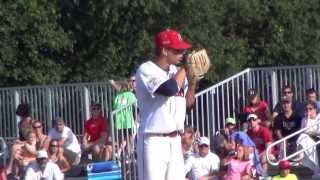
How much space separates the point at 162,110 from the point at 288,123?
7.95 m

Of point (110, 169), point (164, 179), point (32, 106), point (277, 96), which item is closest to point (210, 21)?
point (32, 106)

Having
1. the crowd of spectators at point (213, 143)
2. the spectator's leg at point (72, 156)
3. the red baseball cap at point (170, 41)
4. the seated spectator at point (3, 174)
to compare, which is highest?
the red baseball cap at point (170, 41)

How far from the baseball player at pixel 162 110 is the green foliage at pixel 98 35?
57.5 ft

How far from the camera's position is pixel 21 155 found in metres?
19.5

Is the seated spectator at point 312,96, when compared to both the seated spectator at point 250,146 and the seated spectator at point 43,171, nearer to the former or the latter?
the seated spectator at point 250,146

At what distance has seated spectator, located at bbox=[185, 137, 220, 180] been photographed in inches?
650

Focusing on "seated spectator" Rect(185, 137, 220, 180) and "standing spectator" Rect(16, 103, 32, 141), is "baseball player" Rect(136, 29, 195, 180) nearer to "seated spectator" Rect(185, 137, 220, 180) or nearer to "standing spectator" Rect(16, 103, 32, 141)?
"seated spectator" Rect(185, 137, 220, 180)

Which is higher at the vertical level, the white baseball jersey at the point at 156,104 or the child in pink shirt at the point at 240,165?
the white baseball jersey at the point at 156,104

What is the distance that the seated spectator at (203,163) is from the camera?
16516 mm

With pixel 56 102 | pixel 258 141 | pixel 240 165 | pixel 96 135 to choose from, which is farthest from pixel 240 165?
pixel 56 102

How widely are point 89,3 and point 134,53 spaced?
1835 mm

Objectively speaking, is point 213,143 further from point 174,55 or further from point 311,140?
point 174,55

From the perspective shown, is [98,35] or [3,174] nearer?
[3,174]

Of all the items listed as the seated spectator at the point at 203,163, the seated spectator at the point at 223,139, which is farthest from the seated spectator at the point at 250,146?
the seated spectator at the point at 223,139
